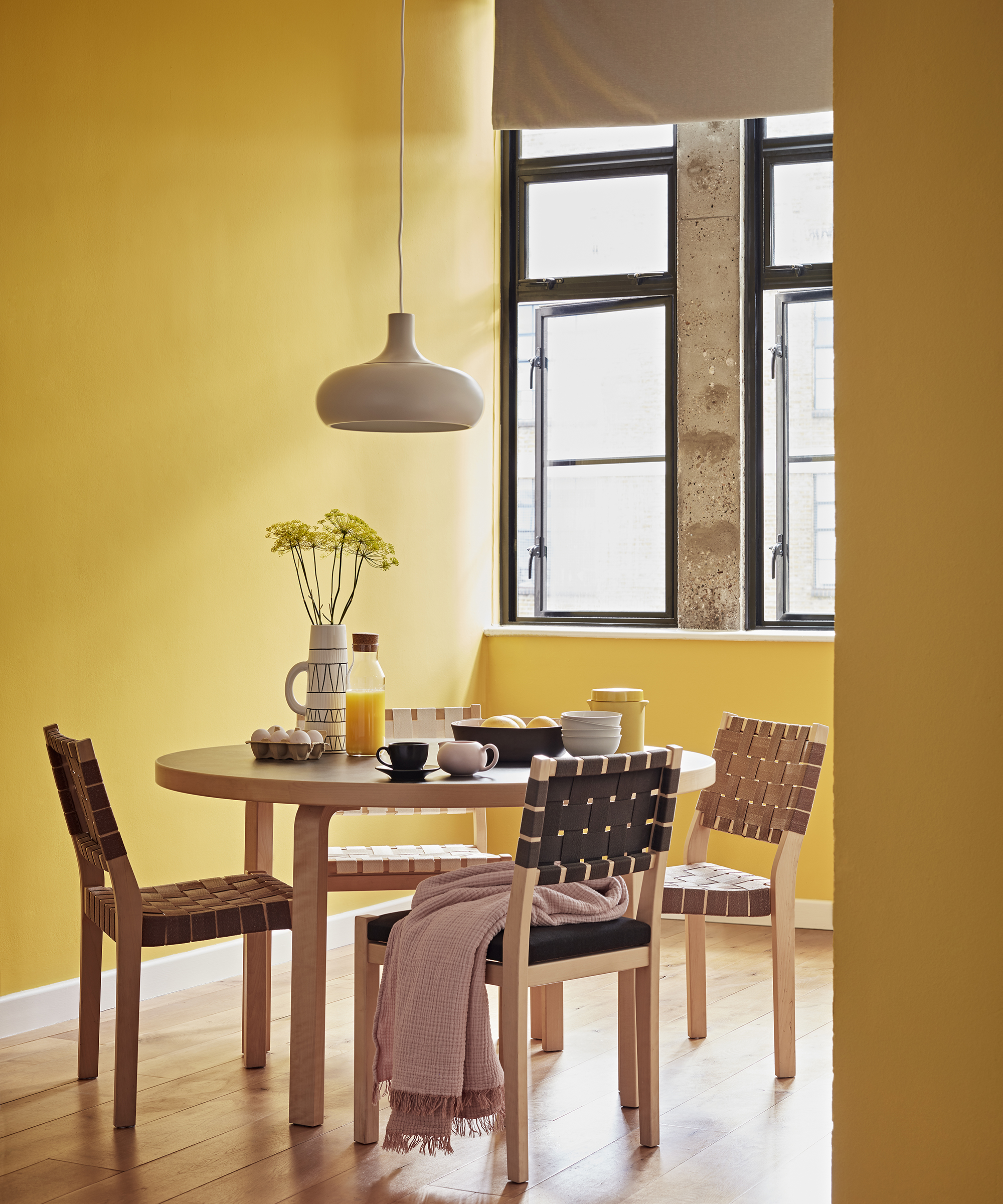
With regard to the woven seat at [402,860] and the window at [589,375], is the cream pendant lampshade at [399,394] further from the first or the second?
the window at [589,375]

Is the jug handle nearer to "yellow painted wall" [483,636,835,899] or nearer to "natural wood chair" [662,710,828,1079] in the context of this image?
"natural wood chair" [662,710,828,1079]

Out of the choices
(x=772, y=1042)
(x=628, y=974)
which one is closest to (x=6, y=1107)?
(x=628, y=974)

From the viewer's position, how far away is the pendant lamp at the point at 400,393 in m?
2.91

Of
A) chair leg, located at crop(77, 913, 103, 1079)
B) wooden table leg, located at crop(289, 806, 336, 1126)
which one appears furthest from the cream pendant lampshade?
chair leg, located at crop(77, 913, 103, 1079)

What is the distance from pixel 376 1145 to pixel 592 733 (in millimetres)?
923

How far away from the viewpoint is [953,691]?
1.61 meters

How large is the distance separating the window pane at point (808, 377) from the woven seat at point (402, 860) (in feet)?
7.27

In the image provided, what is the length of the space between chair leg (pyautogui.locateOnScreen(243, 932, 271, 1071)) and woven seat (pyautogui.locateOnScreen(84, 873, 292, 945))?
6.7 inches

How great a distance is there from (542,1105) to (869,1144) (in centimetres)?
135

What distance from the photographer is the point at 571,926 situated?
257 centimetres

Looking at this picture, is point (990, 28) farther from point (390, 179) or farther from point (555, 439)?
point (555, 439)

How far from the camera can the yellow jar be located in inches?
118

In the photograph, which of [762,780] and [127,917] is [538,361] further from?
[127,917]

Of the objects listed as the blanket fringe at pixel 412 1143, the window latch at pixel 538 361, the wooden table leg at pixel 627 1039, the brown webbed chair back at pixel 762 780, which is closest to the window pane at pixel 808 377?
the window latch at pixel 538 361
